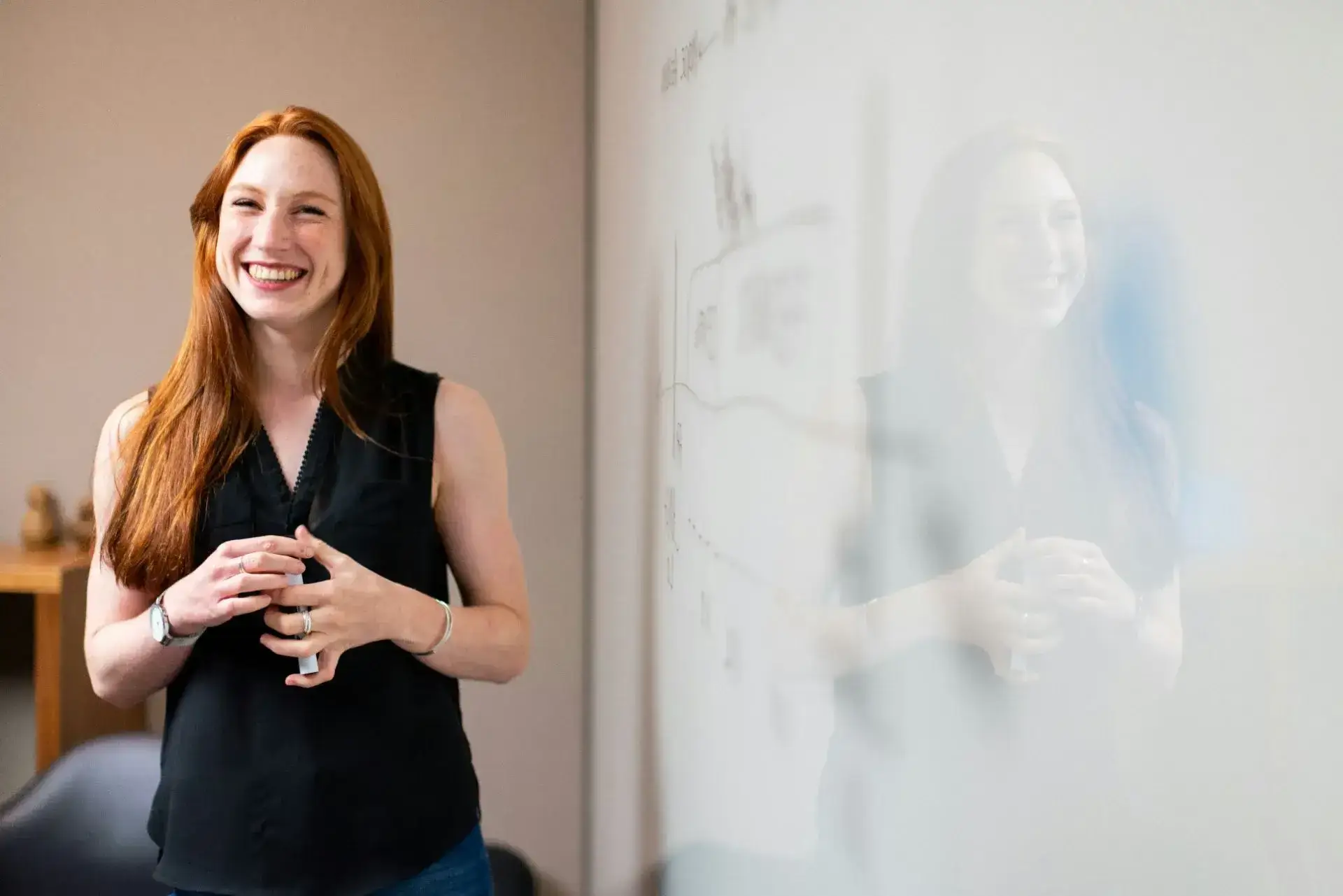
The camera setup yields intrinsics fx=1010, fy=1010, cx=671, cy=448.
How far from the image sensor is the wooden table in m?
1.88

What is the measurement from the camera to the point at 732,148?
2.77 feet

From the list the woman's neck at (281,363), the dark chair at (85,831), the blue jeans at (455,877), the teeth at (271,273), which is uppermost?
the teeth at (271,273)

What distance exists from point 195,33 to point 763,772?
6.33 ft

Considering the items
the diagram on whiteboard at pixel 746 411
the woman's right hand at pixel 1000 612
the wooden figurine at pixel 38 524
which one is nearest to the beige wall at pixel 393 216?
the wooden figurine at pixel 38 524

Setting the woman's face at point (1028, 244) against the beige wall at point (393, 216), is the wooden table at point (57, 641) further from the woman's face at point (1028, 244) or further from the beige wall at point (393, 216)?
the woman's face at point (1028, 244)

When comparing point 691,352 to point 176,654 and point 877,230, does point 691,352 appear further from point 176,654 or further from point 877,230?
point 176,654

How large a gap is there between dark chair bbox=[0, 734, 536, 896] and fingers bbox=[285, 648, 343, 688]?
33.3 inches

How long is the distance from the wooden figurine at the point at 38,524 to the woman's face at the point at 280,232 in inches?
46.9

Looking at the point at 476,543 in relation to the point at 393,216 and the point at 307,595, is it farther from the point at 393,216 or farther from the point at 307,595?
the point at 393,216

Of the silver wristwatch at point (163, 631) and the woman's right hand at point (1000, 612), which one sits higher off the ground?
the woman's right hand at point (1000, 612)

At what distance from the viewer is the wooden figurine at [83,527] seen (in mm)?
2062

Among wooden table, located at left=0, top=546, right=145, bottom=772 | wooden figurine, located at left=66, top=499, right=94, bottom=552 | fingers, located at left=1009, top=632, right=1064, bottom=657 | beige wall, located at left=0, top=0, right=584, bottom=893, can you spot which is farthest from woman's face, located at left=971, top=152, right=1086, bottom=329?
wooden figurine, located at left=66, top=499, right=94, bottom=552

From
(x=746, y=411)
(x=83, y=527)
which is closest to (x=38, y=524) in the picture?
(x=83, y=527)

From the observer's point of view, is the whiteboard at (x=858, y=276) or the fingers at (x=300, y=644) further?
the fingers at (x=300, y=644)
